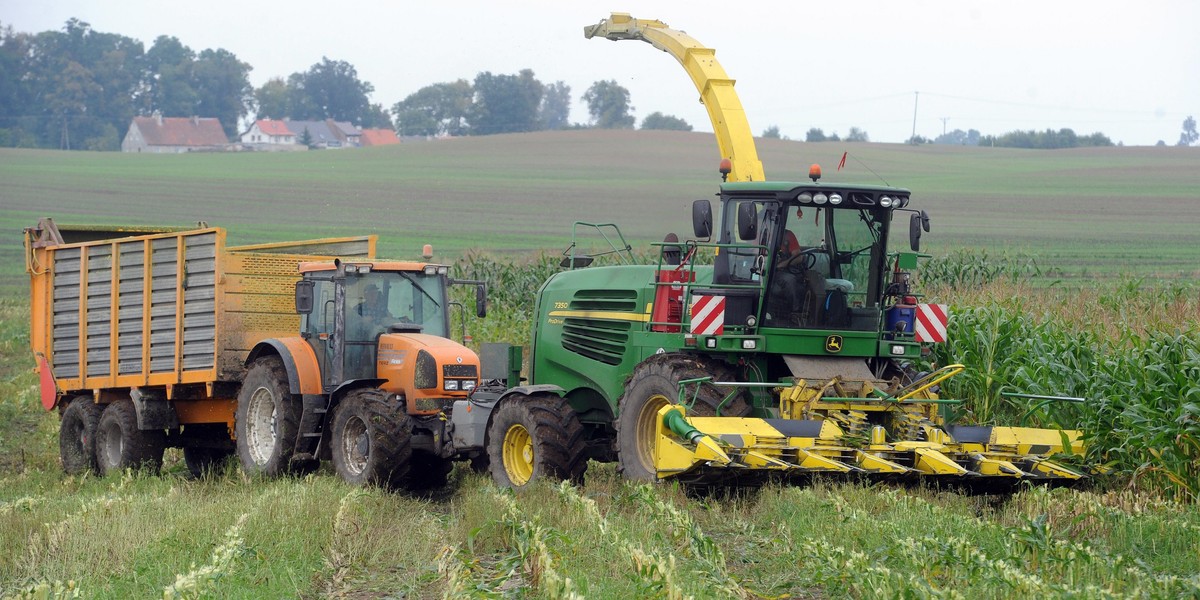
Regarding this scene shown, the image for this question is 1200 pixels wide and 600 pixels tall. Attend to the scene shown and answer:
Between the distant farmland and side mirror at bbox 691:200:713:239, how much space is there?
14134 millimetres

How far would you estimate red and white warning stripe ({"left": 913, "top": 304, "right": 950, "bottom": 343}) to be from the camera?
35.8 ft

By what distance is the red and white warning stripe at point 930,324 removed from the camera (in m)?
10.9

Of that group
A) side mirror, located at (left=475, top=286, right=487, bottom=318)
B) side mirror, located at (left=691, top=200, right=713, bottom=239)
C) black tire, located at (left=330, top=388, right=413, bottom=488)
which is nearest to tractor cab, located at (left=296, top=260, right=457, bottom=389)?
side mirror, located at (left=475, top=286, right=487, bottom=318)

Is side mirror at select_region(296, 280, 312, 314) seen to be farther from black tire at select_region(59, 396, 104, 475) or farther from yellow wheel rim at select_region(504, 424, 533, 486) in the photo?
black tire at select_region(59, 396, 104, 475)

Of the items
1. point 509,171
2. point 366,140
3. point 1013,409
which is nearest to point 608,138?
point 509,171

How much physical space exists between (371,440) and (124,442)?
4.46 m

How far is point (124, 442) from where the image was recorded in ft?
46.5

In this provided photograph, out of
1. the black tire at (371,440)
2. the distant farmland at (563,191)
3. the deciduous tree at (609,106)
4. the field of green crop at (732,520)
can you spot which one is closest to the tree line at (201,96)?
the deciduous tree at (609,106)

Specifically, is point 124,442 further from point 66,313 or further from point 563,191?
point 563,191

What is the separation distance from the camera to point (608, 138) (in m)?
69.5

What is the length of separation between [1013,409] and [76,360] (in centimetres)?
1047

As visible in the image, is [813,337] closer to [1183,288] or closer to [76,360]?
[1183,288]

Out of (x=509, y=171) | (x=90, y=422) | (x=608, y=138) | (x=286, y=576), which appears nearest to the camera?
(x=286, y=576)

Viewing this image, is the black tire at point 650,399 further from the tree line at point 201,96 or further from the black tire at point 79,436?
the tree line at point 201,96
